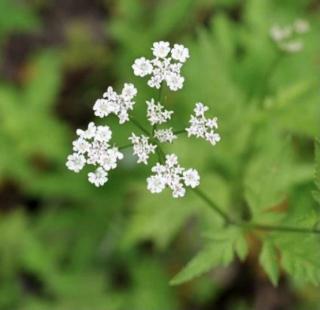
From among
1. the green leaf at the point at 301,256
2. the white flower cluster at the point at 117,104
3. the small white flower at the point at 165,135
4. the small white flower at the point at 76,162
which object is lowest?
the green leaf at the point at 301,256

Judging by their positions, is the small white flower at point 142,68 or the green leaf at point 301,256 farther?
the green leaf at point 301,256

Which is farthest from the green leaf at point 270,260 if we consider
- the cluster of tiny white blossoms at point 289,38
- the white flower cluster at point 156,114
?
the cluster of tiny white blossoms at point 289,38

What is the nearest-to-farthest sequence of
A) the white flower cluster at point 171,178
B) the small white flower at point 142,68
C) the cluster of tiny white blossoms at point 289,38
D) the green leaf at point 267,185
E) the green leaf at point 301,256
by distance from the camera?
1. the white flower cluster at point 171,178
2. the small white flower at point 142,68
3. the green leaf at point 301,256
4. the green leaf at point 267,185
5. the cluster of tiny white blossoms at point 289,38

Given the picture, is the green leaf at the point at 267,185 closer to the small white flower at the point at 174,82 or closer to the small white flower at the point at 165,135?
the small white flower at the point at 165,135

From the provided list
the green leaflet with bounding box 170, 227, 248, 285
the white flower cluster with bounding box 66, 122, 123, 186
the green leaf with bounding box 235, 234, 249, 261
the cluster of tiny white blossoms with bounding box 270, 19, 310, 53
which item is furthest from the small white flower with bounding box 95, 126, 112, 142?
the cluster of tiny white blossoms with bounding box 270, 19, 310, 53

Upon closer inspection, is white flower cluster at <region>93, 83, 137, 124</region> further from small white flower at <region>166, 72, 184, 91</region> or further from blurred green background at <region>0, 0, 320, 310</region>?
blurred green background at <region>0, 0, 320, 310</region>

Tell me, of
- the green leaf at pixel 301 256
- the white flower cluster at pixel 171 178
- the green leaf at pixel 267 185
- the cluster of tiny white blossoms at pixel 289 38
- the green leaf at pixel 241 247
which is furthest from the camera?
the cluster of tiny white blossoms at pixel 289 38

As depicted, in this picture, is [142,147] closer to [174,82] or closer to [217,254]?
[174,82]
